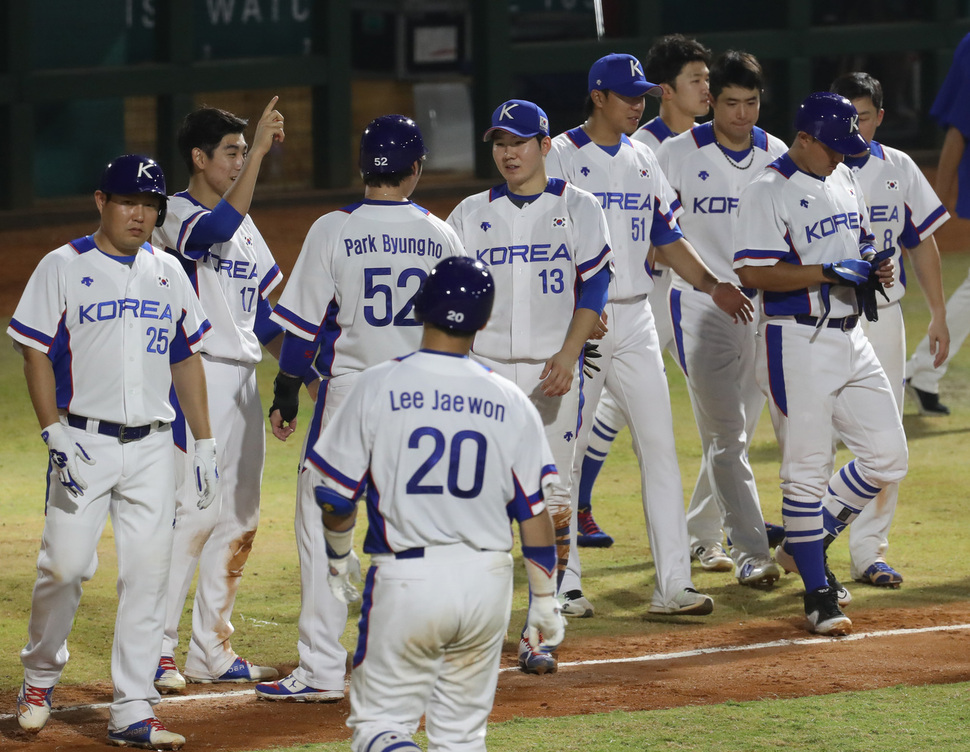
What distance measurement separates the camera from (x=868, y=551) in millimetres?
6980

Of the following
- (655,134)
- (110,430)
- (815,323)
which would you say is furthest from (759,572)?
(110,430)

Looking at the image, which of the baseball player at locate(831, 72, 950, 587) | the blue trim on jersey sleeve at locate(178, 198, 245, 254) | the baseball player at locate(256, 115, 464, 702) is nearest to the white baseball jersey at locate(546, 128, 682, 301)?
the baseball player at locate(831, 72, 950, 587)

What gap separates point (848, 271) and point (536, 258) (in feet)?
4.08

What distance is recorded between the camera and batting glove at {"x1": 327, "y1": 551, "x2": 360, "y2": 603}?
4203 mm

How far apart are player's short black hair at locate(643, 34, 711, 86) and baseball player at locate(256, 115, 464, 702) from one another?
103 inches

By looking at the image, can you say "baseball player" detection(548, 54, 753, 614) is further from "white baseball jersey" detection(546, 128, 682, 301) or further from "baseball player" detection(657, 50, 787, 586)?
"baseball player" detection(657, 50, 787, 586)

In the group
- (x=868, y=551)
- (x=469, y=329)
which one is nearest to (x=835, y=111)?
(x=868, y=551)

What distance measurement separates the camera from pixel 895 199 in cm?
695

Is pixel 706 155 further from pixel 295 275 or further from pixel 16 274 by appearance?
pixel 16 274

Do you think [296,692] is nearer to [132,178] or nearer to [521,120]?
[132,178]

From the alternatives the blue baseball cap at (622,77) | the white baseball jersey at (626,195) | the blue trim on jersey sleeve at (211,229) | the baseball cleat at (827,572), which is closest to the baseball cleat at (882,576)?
the baseball cleat at (827,572)

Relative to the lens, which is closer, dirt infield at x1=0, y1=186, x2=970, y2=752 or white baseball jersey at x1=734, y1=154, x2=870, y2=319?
dirt infield at x1=0, y1=186, x2=970, y2=752

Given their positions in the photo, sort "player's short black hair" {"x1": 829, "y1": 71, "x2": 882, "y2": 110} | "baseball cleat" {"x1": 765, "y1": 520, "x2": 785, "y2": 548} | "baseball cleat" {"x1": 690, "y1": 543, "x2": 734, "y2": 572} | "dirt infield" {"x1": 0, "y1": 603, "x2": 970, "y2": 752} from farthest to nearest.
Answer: "baseball cleat" {"x1": 765, "y1": 520, "x2": 785, "y2": 548} → "baseball cleat" {"x1": 690, "y1": 543, "x2": 734, "y2": 572} → "player's short black hair" {"x1": 829, "y1": 71, "x2": 882, "y2": 110} → "dirt infield" {"x1": 0, "y1": 603, "x2": 970, "y2": 752}

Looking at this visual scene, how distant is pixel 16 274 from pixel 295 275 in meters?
9.91
